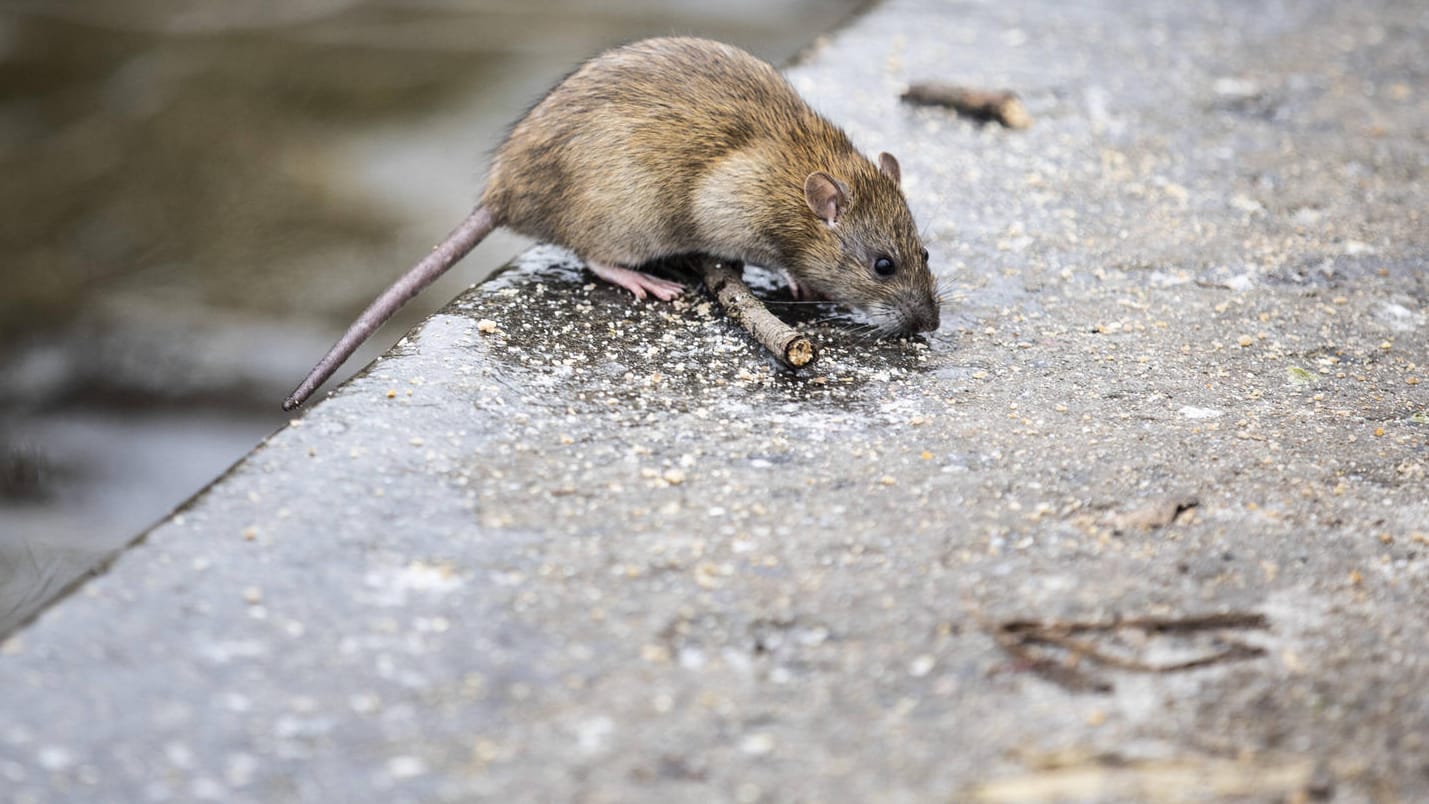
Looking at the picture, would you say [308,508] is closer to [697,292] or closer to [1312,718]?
[697,292]

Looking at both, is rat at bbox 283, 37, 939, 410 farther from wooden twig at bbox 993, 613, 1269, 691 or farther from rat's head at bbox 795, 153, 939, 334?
wooden twig at bbox 993, 613, 1269, 691

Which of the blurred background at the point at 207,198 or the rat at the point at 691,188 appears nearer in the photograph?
the rat at the point at 691,188

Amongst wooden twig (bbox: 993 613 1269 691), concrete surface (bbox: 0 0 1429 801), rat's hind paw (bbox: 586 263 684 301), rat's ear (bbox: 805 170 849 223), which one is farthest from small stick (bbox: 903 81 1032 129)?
wooden twig (bbox: 993 613 1269 691)

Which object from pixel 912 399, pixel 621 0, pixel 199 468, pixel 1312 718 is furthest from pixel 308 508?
pixel 621 0

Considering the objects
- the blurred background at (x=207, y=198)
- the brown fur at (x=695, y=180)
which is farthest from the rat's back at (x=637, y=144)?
the blurred background at (x=207, y=198)

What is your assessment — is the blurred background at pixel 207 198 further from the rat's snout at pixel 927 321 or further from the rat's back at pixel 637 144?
the rat's snout at pixel 927 321

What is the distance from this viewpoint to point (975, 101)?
4.51m

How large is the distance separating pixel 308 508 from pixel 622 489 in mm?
577

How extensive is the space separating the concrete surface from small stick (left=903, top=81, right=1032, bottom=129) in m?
0.72

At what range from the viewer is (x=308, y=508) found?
94.5 inches

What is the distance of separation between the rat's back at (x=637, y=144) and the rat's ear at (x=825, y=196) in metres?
0.10

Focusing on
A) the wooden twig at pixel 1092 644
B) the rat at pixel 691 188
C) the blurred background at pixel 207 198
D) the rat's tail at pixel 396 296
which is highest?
the rat at pixel 691 188

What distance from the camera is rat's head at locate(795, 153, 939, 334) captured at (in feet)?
11.1

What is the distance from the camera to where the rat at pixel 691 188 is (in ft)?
11.3
